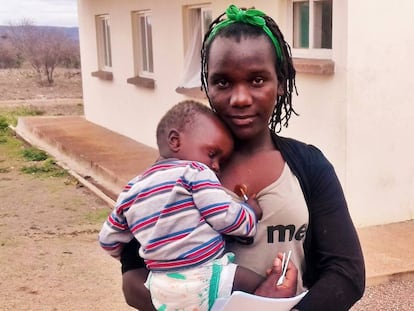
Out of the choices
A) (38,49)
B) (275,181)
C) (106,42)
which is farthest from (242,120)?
(38,49)

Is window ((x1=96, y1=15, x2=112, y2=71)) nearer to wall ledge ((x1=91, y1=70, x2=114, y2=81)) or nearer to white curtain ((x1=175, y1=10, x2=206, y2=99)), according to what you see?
wall ledge ((x1=91, y1=70, x2=114, y2=81))

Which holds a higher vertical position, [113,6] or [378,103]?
[113,6]

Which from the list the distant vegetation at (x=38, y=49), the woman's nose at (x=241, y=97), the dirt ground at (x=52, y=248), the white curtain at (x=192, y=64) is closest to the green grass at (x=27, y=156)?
the dirt ground at (x=52, y=248)

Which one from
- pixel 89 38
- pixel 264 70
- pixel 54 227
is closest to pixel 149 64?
pixel 89 38

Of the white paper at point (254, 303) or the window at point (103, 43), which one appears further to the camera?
the window at point (103, 43)

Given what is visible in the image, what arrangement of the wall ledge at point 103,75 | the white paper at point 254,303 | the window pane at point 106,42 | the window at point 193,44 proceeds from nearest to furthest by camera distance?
the white paper at point 254,303 < the window at point 193,44 < the wall ledge at point 103,75 < the window pane at point 106,42

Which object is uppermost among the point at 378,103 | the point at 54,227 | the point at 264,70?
the point at 264,70

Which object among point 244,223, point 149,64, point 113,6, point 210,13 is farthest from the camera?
point 113,6

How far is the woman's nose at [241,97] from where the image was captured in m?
1.47

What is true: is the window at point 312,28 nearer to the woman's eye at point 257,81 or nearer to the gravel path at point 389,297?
the gravel path at point 389,297

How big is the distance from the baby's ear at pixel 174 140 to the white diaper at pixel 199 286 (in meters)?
0.29

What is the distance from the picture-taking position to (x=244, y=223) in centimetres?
143

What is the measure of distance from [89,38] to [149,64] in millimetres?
2977

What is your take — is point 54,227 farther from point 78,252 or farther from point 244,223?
point 244,223
